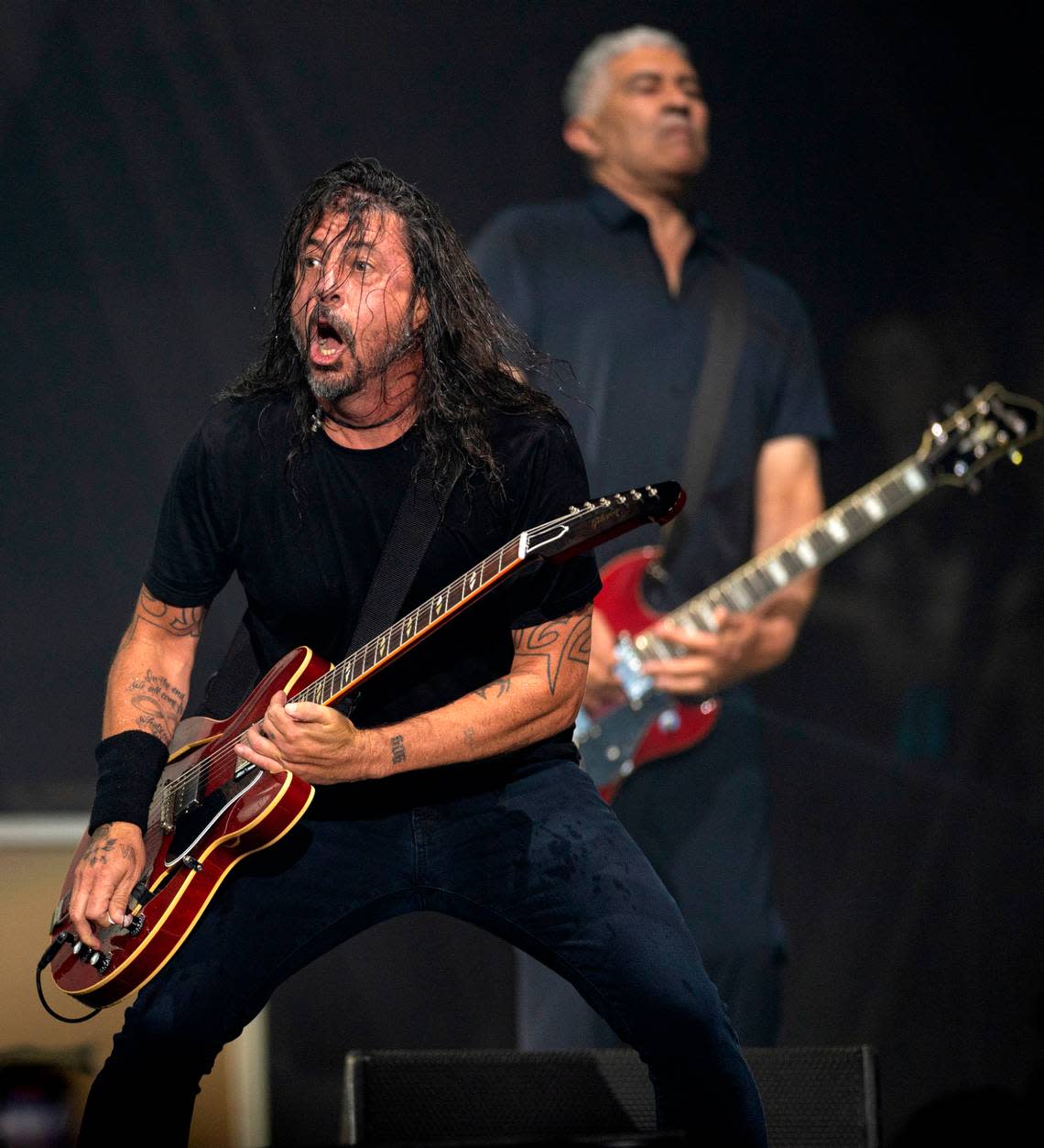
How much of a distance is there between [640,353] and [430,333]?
6.29 feet

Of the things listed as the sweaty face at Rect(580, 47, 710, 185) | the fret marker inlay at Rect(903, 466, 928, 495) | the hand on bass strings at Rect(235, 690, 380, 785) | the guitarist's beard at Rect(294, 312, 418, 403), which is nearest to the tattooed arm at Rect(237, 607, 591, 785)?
the hand on bass strings at Rect(235, 690, 380, 785)

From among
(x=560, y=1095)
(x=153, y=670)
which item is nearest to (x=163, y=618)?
(x=153, y=670)

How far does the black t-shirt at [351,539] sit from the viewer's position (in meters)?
3.13

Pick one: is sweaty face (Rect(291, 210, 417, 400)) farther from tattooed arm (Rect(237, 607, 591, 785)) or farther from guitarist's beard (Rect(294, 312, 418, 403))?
tattooed arm (Rect(237, 607, 591, 785))

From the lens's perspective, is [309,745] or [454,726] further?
[454,726]

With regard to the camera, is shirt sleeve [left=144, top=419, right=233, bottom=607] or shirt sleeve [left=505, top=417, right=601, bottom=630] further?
shirt sleeve [left=144, top=419, right=233, bottom=607]

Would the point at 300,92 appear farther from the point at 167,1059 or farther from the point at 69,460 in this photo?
the point at 167,1059

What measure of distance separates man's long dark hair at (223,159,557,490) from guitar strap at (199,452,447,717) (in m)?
0.07

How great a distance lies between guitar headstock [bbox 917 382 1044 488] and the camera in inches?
199

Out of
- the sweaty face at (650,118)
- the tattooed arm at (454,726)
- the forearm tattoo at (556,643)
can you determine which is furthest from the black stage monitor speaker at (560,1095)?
the sweaty face at (650,118)

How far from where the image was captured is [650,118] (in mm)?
5262

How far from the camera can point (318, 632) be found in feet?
10.5

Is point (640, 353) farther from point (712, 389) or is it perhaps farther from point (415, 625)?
point (415, 625)

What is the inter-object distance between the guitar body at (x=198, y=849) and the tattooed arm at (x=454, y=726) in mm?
87
